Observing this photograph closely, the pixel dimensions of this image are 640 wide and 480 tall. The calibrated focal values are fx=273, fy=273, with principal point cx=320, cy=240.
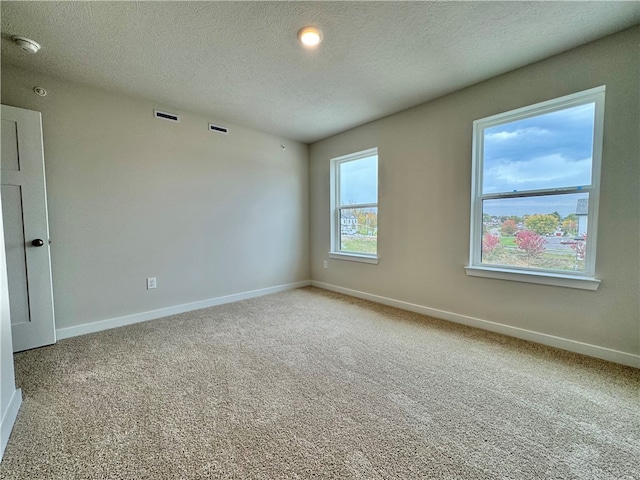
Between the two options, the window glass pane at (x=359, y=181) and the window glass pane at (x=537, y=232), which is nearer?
the window glass pane at (x=537, y=232)

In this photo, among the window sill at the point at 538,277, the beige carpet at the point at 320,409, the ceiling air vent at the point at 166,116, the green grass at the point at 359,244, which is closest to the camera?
the beige carpet at the point at 320,409

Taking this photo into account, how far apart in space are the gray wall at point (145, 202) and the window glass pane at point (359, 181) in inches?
37.9

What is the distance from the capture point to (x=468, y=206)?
283 cm

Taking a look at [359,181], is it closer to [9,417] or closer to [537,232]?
[537,232]

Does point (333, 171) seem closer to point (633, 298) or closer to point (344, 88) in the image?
point (344, 88)

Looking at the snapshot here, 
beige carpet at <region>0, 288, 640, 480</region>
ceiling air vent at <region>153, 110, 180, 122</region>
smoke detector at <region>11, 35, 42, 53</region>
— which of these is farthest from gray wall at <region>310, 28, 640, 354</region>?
smoke detector at <region>11, 35, 42, 53</region>

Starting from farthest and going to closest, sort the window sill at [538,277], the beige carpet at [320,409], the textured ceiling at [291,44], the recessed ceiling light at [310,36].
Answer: the window sill at [538,277]
the recessed ceiling light at [310,36]
the textured ceiling at [291,44]
the beige carpet at [320,409]

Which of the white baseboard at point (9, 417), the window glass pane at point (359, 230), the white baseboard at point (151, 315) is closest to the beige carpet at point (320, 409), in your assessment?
the white baseboard at point (9, 417)

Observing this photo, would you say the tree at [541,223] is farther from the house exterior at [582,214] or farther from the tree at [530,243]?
the house exterior at [582,214]

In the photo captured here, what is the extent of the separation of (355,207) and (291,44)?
2374 millimetres

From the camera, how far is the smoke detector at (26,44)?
1.96 meters

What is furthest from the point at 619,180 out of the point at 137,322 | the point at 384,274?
the point at 137,322

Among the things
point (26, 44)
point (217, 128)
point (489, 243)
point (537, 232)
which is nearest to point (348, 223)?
point (489, 243)

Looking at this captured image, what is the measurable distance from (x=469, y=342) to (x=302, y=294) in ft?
7.60
